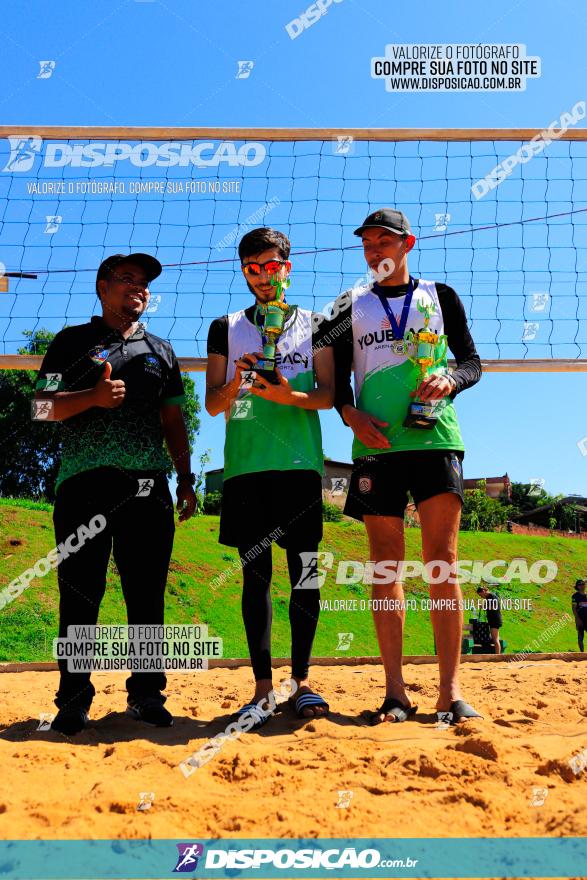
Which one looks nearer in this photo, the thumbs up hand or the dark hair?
the thumbs up hand

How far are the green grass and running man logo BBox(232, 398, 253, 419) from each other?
514 cm

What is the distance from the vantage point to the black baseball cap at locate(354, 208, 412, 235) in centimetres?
352

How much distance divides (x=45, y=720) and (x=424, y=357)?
248 centimetres

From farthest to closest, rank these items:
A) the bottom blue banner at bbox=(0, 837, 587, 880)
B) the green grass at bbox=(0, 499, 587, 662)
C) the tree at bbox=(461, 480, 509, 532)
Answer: the tree at bbox=(461, 480, 509, 532) → the green grass at bbox=(0, 499, 587, 662) → the bottom blue banner at bbox=(0, 837, 587, 880)

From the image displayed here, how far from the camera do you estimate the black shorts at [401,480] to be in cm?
336

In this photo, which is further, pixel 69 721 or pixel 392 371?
pixel 392 371

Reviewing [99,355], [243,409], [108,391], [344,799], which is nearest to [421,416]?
[243,409]

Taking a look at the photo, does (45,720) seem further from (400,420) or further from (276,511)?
(400,420)

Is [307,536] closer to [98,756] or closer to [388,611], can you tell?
[388,611]

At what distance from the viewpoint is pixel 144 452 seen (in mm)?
3543

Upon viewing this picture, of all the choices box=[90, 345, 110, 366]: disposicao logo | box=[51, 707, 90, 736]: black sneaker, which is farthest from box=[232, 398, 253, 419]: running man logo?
box=[51, 707, 90, 736]: black sneaker

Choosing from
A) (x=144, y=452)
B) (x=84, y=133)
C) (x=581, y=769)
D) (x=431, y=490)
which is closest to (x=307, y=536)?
(x=431, y=490)

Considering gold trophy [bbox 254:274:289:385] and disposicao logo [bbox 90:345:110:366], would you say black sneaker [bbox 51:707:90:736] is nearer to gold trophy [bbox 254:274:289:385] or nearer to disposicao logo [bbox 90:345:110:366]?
disposicao logo [bbox 90:345:110:366]

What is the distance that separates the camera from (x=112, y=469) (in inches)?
136
